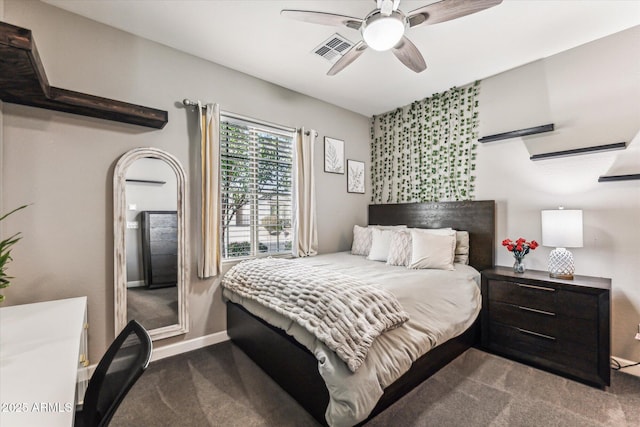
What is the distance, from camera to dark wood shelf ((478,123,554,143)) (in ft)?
8.64

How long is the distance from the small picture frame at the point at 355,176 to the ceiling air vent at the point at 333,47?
5.35 ft

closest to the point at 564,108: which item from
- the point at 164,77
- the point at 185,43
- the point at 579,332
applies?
the point at 579,332

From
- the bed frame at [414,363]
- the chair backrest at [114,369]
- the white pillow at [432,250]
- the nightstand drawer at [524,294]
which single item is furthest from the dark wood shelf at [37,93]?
the nightstand drawer at [524,294]

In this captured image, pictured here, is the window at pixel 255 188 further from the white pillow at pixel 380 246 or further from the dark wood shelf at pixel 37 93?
the white pillow at pixel 380 246

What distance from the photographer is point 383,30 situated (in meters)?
1.71

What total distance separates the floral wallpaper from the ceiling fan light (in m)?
1.94

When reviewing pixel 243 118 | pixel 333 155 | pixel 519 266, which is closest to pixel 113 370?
pixel 243 118

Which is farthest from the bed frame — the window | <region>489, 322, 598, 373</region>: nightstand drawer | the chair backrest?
the chair backrest

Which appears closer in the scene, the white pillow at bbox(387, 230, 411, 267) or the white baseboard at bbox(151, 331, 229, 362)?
the white baseboard at bbox(151, 331, 229, 362)

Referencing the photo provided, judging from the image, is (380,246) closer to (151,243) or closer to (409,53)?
(409,53)

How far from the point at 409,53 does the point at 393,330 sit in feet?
6.52

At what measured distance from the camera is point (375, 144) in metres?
4.30

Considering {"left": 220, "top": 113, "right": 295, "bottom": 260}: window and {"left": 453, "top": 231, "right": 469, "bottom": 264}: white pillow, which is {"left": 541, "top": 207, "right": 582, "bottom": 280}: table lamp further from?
{"left": 220, "top": 113, "right": 295, "bottom": 260}: window

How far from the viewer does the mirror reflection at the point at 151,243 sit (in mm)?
2301
